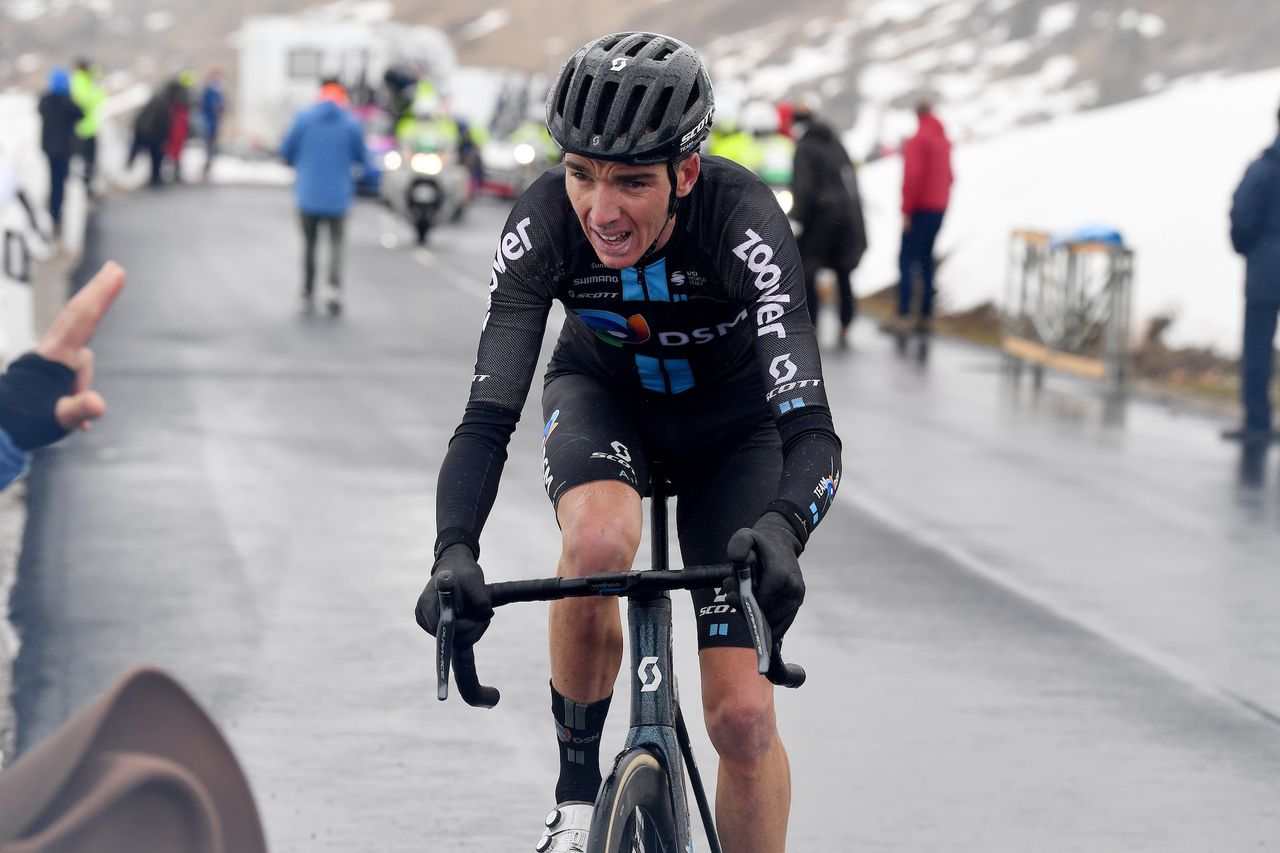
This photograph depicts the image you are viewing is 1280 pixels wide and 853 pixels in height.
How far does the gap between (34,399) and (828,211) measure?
15.1 metres

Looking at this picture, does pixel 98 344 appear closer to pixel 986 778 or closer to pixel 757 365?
pixel 986 778

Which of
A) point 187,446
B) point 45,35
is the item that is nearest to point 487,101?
point 187,446

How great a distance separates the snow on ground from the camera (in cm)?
1928

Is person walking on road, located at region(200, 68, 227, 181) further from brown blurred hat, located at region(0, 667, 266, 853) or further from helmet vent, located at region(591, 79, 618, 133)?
brown blurred hat, located at region(0, 667, 266, 853)

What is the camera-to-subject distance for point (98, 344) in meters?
16.5

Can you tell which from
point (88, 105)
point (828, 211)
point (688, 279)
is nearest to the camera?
point (688, 279)

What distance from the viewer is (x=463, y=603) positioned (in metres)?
3.70

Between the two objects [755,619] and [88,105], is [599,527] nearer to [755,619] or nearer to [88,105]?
[755,619]

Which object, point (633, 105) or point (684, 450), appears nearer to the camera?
point (633, 105)

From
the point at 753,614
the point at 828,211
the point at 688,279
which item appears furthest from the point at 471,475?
the point at 828,211

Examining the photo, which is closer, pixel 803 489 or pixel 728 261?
pixel 803 489

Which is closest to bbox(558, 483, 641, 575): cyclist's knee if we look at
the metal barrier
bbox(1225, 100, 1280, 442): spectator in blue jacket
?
bbox(1225, 100, 1280, 442): spectator in blue jacket

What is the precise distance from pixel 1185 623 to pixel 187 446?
5.91 m

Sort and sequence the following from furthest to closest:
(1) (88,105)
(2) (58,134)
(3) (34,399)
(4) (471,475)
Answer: (1) (88,105)
(2) (58,134)
(4) (471,475)
(3) (34,399)
